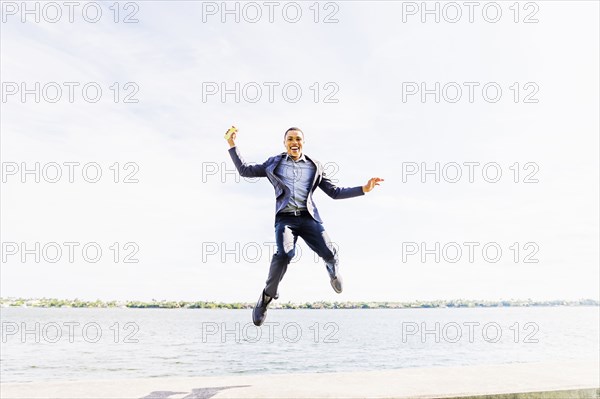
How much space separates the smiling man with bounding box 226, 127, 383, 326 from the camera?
20.8ft

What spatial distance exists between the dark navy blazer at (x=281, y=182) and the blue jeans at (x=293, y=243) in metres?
0.14

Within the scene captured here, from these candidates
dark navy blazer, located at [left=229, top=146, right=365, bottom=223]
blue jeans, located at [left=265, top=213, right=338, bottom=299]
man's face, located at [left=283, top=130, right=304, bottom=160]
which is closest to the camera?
blue jeans, located at [left=265, top=213, right=338, bottom=299]

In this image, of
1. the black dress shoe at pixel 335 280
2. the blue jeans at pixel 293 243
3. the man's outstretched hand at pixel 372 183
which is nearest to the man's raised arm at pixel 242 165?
the blue jeans at pixel 293 243

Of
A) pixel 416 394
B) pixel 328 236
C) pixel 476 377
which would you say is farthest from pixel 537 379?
pixel 328 236

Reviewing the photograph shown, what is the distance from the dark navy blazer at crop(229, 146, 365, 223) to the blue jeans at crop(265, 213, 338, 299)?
0.45ft

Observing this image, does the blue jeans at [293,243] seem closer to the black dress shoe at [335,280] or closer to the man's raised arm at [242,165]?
the black dress shoe at [335,280]

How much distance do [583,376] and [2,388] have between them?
11.0 meters

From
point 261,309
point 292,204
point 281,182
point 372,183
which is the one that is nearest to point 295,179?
point 281,182

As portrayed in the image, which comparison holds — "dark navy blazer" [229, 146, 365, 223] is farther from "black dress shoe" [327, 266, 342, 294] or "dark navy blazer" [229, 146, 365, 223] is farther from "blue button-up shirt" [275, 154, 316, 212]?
"black dress shoe" [327, 266, 342, 294]

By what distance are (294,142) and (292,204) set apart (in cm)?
75

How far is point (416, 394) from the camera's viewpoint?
28.1ft

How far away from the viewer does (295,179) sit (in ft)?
21.3

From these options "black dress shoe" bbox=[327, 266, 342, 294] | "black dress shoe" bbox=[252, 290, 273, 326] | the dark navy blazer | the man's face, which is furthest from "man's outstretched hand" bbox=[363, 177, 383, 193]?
"black dress shoe" bbox=[252, 290, 273, 326]

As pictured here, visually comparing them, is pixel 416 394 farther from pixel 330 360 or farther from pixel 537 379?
pixel 330 360
